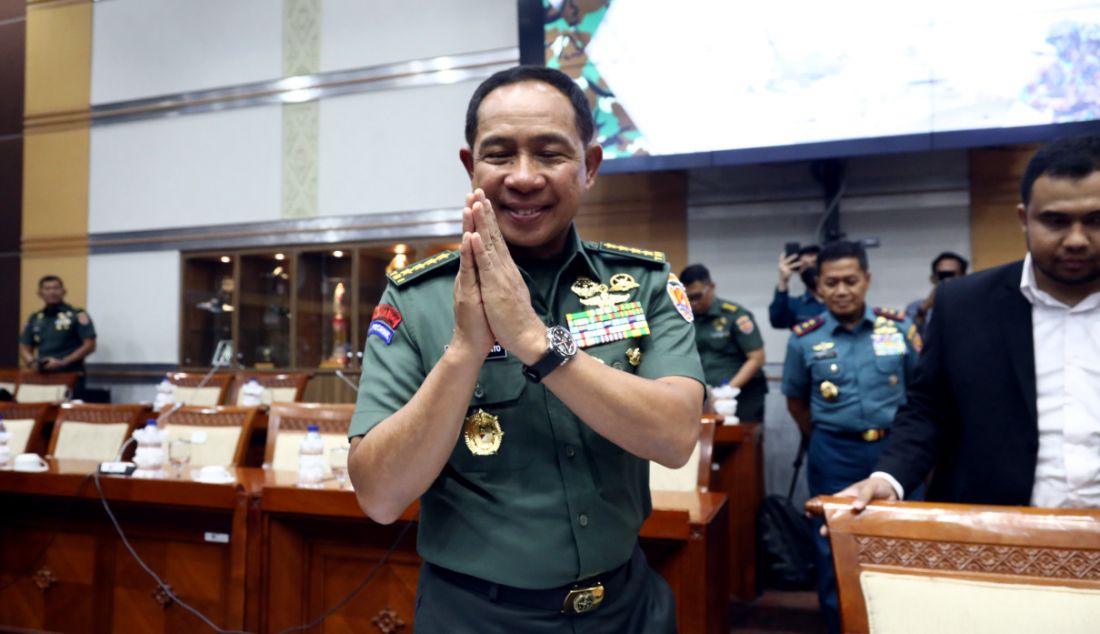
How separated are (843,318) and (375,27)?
4930 millimetres

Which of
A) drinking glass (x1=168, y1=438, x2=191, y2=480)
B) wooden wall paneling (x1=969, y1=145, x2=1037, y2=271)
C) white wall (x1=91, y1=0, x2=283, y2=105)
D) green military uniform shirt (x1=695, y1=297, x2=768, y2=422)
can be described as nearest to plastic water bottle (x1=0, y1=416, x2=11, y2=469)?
drinking glass (x1=168, y1=438, x2=191, y2=480)

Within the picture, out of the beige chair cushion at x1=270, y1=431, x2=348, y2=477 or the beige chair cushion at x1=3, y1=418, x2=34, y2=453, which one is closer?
the beige chair cushion at x1=270, y1=431, x2=348, y2=477

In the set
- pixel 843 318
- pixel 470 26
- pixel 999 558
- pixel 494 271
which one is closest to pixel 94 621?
pixel 494 271

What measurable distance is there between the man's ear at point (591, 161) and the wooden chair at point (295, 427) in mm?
1896

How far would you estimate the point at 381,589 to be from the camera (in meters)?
2.03

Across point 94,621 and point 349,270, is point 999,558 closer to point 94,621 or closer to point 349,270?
point 94,621

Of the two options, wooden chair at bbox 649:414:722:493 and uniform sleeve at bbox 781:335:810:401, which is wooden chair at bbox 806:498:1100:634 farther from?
uniform sleeve at bbox 781:335:810:401

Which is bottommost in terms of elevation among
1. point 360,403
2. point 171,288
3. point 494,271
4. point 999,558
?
point 999,558

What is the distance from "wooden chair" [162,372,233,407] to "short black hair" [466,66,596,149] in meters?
4.69

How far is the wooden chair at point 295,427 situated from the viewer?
8.71 feet

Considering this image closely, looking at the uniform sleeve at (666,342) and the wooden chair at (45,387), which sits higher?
the uniform sleeve at (666,342)

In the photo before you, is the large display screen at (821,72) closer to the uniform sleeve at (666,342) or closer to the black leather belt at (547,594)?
the uniform sleeve at (666,342)

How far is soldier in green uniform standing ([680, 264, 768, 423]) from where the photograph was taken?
13.8 feet

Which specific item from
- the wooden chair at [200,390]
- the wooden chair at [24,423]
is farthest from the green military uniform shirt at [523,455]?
the wooden chair at [200,390]
